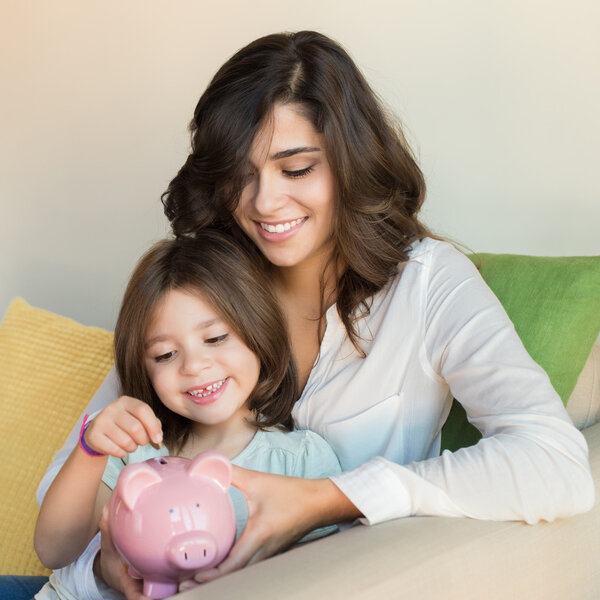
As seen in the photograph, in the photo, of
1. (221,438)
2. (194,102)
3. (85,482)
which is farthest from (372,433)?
(194,102)

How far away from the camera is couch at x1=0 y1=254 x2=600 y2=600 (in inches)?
39.9

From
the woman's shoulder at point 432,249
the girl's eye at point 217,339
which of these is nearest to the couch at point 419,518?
the woman's shoulder at point 432,249

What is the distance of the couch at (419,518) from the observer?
3.32ft

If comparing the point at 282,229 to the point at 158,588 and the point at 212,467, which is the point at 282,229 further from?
the point at 158,588

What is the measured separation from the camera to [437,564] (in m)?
1.05

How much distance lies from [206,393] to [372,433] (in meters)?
0.30

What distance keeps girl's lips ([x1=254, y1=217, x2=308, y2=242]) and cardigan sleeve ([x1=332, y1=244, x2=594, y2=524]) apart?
394mm

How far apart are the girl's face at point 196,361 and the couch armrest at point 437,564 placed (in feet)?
1.36

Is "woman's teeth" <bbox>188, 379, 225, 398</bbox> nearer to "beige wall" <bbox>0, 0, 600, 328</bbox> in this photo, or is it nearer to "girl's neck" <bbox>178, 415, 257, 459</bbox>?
"girl's neck" <bbox>178, 415, 257, 459</bbox>

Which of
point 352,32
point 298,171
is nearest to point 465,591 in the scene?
point 298,171

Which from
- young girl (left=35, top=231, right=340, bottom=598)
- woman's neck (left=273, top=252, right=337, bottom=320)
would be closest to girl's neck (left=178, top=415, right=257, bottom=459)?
young girl (left=35, top=231, right=340, bottom=598)

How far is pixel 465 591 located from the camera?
42.0 inches

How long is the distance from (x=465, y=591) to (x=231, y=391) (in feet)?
1.87

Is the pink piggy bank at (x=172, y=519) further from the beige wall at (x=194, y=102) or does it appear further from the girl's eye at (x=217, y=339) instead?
the beige wall at (x=194, y=102)
